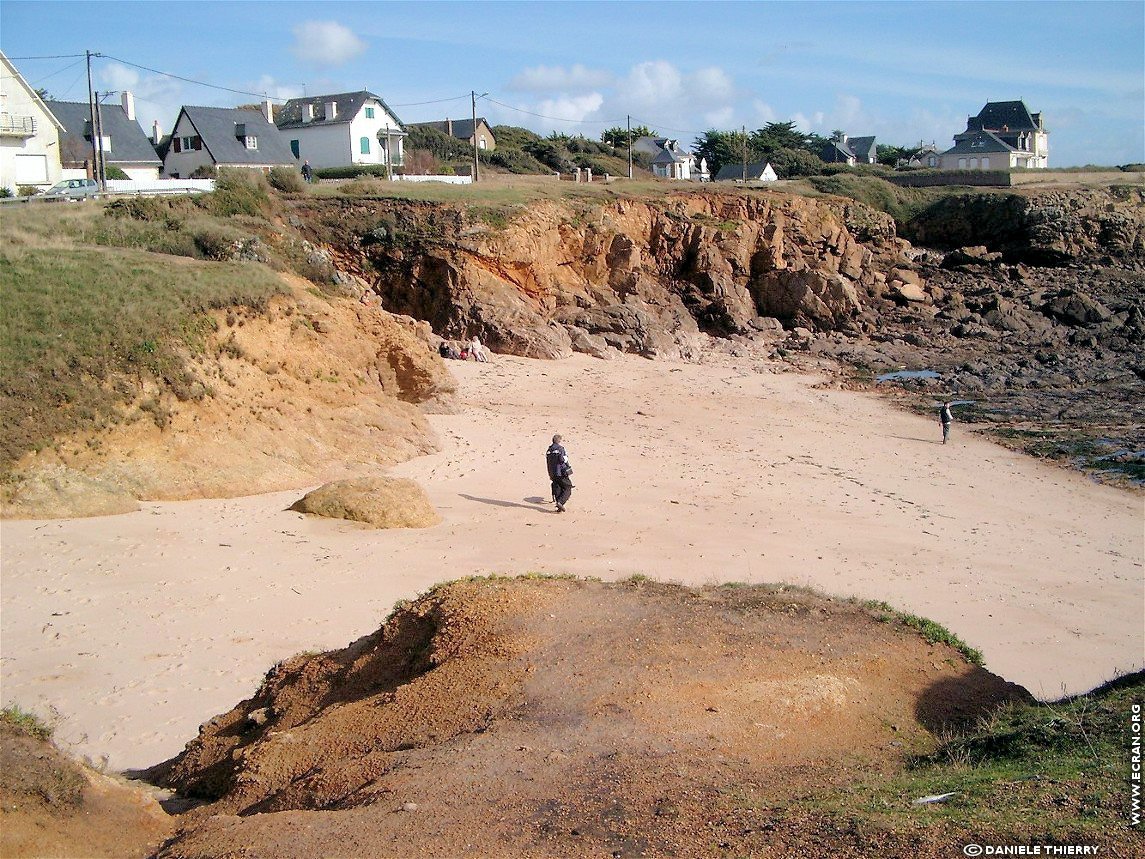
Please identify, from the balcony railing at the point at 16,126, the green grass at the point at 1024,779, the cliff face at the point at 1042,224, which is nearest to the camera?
the green grass at the point at 1024,779

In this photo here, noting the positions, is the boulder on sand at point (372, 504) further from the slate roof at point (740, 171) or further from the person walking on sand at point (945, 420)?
the slate roof at point (740, 171)

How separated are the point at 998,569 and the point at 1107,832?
1031 cm

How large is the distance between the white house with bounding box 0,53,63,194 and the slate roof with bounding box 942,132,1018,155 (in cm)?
5796

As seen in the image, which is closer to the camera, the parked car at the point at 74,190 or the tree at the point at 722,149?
the parked car at the point at 74,190

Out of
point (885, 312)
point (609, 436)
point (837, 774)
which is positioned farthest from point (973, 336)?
point (837, 774)

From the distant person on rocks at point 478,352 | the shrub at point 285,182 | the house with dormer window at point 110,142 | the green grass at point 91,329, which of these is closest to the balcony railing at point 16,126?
the house with dormer window at point 110,142

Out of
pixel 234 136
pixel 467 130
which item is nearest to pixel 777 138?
pixel 467 130

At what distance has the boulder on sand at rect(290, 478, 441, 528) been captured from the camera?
1371 cm

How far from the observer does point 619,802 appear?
511 centimetres

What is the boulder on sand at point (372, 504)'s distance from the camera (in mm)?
13711

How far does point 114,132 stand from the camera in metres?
45.2

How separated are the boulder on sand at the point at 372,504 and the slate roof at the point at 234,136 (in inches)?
1444

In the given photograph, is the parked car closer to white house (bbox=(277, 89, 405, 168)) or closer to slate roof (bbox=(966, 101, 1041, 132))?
white house (bbox=(277, 89, 405, 168))

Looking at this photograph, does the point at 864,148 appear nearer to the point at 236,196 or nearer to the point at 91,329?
the point at 236,196
